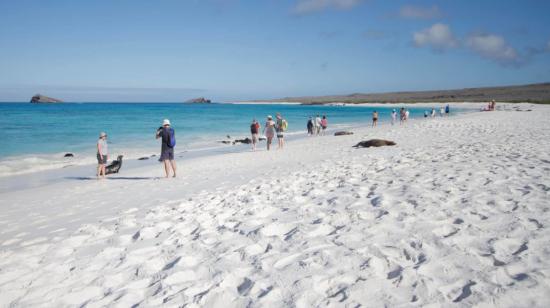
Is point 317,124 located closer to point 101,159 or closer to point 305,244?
point 101,159

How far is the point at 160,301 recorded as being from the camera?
286 centimetres

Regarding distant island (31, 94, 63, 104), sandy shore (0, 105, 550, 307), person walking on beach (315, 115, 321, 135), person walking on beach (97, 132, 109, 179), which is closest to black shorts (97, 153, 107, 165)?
person walking on beach (97, 132, 109, 179)

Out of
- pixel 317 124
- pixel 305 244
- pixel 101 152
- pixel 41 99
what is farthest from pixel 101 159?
pixel 41 99

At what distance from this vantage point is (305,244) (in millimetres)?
3695

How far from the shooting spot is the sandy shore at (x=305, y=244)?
274 cm

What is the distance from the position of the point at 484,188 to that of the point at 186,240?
4.42m

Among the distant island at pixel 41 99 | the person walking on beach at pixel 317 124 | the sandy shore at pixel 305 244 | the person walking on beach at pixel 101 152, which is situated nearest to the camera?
the sandy shore at pixel 305 244

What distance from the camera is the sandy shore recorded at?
2740 millimetres

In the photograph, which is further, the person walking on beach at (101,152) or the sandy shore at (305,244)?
the person walking on beach at (101,152)

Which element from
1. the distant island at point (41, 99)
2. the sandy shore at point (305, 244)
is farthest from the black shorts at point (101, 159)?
the distant island at point (41, 99)

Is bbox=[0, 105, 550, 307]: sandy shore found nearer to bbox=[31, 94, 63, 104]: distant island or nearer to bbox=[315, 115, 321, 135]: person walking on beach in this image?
bbox=[315, 115, 321, 135]: person walking on beach

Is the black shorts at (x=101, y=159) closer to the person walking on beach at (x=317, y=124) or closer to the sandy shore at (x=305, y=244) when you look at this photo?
the sandy shore at (x=305, y=244)

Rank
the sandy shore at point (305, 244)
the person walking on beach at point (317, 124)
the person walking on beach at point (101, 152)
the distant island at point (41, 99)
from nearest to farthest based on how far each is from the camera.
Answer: the sandy shore at point (305, 244)
the person walking on beach at point (101, 152)
the person walking on beach at point (317, 124)
the distant island at point (41, 99)

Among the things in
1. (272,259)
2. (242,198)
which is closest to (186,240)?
(272,259)
